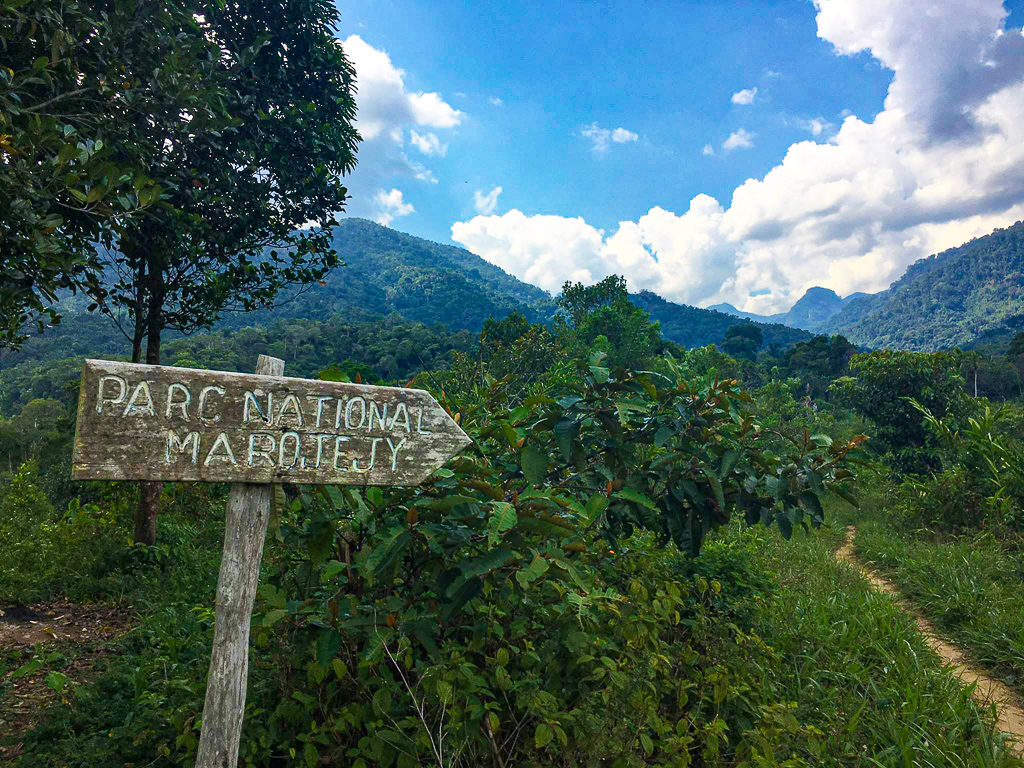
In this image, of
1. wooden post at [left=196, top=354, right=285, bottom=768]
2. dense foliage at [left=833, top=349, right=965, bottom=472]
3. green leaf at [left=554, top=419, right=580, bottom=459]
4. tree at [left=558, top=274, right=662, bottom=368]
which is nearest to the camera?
wooden post at [left=196, top=354, right=285, bottom=768]

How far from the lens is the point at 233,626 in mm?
1596

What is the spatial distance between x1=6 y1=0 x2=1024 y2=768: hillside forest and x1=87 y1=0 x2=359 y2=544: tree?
0.11 feet

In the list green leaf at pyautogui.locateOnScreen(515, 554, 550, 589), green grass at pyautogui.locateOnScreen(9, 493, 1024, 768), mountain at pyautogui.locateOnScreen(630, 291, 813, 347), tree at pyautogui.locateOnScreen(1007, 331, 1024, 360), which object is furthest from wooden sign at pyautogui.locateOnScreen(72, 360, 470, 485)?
mountain at pyautogui.locateOnScreen(630, 291, 813, 347)

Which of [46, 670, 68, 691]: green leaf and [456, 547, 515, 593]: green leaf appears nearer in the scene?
[456, 547, 515, 593]: green leaf

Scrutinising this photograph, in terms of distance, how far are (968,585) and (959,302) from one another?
113 m

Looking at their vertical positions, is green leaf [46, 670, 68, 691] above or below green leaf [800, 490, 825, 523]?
below

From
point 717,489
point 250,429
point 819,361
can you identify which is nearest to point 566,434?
point 717,489

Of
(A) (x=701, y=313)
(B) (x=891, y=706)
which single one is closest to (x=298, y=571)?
(B) (x=891, y=706)

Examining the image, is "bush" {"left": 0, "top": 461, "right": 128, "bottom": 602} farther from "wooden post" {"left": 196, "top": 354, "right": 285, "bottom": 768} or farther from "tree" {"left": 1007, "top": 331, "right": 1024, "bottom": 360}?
"tree" {"left": 1007, "top": 331, "right": 1024, "bottom": 360}

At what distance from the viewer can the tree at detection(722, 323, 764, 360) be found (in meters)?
54.2

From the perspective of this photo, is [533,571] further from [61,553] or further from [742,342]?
[742,342]

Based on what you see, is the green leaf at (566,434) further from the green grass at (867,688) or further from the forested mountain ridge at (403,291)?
the forested mountain ridge at (403,291)

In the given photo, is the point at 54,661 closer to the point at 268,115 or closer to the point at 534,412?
the point at 534,412

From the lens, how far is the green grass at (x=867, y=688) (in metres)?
2.46
